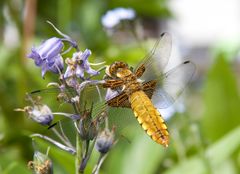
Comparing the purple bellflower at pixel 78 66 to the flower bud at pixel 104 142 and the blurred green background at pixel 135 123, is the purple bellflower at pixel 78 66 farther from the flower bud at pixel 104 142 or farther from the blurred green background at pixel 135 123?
the blurred green background at pixel 135 123

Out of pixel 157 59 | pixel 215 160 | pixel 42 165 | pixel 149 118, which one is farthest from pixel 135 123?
pixel 42 165

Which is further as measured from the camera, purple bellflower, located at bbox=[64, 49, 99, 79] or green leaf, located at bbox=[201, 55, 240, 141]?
green leaf, located at bbox=[201, 55, 240, 141]

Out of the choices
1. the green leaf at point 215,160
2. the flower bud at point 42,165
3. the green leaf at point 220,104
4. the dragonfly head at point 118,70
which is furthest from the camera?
the green leaf at point 220,104

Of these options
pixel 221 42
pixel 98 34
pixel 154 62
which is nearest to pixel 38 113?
pixel 154 62

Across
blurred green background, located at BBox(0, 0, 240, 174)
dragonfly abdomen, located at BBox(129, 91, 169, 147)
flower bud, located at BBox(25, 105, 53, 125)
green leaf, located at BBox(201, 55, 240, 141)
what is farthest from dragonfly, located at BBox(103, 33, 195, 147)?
→ green leaf, located at BBox(201, 55, 240, 141)

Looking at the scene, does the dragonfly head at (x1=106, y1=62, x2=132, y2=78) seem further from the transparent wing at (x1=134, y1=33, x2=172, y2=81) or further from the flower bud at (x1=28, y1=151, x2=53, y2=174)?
the flower bud at (x1=28, y1=151, x2=53, y2=174)

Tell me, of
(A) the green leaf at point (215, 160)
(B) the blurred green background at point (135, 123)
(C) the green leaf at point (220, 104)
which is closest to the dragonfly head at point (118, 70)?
(B) the blurred green background at point (135, 123)

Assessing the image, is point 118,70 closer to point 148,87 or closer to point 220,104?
point 148,87
